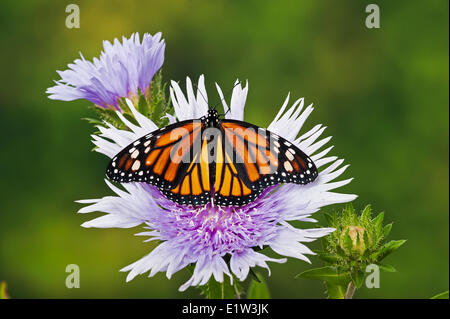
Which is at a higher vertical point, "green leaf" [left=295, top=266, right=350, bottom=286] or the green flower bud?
the green flower bud

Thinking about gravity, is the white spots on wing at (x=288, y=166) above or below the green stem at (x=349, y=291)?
above

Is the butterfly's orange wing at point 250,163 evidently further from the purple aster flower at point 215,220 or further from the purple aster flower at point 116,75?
the purple aster flower at point 116,75

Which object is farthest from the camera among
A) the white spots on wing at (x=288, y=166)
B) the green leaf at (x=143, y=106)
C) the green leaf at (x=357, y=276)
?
the green leaf at (x=143, y=106)

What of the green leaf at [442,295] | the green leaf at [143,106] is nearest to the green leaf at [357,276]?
the green leaf at [442,295]

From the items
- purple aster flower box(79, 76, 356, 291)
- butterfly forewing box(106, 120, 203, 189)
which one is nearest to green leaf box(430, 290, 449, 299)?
purple aster flower box(79, 76, 356, 291)

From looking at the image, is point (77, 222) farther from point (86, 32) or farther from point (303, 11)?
point (303, 11)

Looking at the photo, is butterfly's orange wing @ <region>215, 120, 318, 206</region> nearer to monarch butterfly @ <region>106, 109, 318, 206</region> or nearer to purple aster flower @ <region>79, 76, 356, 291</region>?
monarch butterfly @ <region>106, 109, 318, 206</region>
